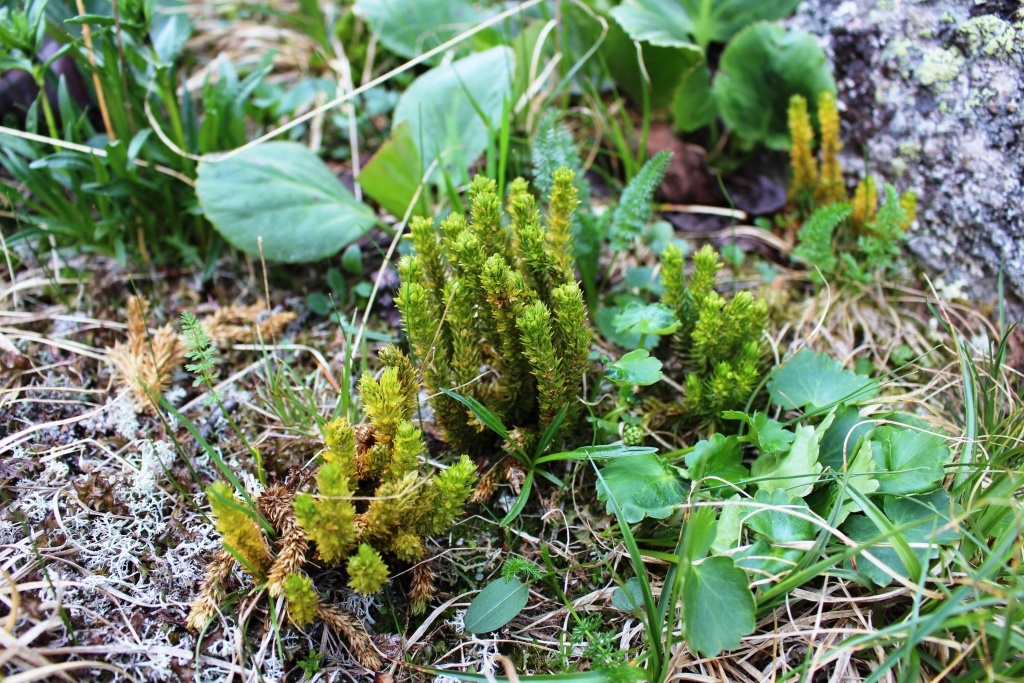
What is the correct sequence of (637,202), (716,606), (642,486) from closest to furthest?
(716,606) < (642,486) < (637,202)

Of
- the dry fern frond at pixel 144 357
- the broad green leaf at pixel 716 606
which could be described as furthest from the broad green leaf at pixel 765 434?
the dry fern frond at pixel 144 357

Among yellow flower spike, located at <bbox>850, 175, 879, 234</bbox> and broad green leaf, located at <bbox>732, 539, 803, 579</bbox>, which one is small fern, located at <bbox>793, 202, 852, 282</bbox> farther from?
broad green leaf, located at <bbox>732, 539, 803, 579</bbox>

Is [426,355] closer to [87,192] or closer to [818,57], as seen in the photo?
[87,192]

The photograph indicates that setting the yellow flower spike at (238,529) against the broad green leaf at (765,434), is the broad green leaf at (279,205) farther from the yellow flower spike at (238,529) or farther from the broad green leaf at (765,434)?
the broad green leaf at (765,434)

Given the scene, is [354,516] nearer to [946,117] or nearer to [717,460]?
[717,460]

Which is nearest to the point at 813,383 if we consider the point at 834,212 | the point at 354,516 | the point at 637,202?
the point at 834,212

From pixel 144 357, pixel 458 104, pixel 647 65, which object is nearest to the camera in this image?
pixel 144 357

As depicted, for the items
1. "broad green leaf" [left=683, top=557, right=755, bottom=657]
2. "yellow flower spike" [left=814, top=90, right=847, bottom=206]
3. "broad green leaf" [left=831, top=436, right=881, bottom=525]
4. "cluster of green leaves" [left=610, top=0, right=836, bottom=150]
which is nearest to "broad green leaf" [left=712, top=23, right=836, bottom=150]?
"cluster of green leaves" [left=610, top=0, right=836, bottom=150]
